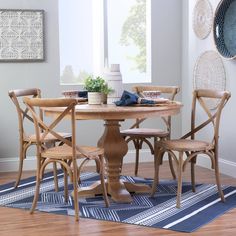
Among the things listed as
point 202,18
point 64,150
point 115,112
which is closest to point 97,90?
point 115,112

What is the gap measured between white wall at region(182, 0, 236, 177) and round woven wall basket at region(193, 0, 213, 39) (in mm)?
63

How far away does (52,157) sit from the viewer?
135 inches

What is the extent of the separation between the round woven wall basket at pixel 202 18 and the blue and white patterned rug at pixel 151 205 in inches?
63.2

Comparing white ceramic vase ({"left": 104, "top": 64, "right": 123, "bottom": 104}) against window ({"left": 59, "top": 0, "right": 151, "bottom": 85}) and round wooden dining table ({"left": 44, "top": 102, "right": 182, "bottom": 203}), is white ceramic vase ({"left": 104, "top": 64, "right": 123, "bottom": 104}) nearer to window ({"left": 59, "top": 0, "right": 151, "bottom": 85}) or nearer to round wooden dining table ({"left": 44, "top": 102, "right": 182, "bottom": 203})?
round wooden dining table ({"left": 44, "top": 102, "right": 182, "bottom": 203})

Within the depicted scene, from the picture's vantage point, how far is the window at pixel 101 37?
5.35 m

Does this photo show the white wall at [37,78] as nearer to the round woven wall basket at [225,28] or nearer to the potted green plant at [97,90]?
the round woven wall basket at [225,28]

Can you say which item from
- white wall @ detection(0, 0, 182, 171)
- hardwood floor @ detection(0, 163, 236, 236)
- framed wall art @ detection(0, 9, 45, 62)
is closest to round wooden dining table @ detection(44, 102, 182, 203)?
hardwood floor @ detection(0, 163, 236, 236)

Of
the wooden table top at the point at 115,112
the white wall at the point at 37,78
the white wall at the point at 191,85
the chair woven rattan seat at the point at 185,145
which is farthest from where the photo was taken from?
the white wall at the point at 37,78

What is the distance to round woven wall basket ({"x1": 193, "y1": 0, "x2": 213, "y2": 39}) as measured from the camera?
16.3 ft

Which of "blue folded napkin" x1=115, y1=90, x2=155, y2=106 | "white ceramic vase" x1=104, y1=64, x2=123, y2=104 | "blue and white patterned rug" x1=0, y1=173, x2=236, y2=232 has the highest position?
"white ceramic vase" x1=104, y1=64, x2=123, y2=104

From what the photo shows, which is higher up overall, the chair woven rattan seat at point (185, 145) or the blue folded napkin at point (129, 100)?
the blue folded napkin at point (129, 100)

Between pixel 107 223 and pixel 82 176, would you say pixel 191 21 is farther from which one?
pixel 107 223

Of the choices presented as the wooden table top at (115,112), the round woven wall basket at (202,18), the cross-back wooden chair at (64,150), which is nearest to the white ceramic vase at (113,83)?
the wooden table top at (115,112)

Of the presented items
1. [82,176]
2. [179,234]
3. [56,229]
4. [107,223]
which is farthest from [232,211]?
[82,176]
